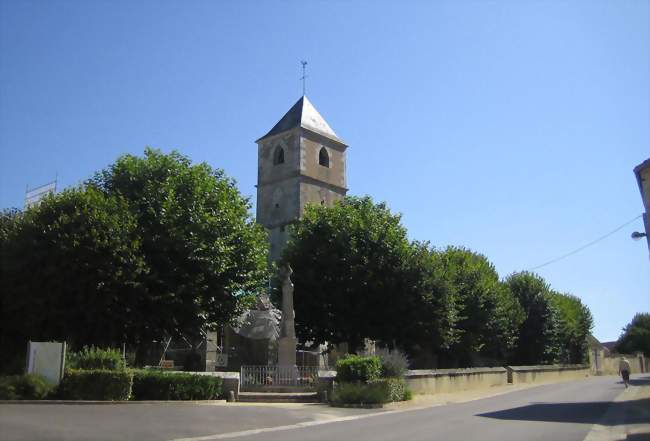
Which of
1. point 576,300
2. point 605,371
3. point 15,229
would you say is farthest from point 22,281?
point 605,371

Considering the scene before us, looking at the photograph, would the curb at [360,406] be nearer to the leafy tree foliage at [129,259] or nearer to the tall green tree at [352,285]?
the leafy tree foliage at [129,259]

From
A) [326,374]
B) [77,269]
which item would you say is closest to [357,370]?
[326,374]

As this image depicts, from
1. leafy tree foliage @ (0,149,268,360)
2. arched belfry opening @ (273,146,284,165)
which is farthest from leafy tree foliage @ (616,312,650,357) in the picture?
leafy tree foliage @ (0,149,268,360)

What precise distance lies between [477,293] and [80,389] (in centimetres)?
2621

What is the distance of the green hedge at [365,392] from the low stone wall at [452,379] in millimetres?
2365

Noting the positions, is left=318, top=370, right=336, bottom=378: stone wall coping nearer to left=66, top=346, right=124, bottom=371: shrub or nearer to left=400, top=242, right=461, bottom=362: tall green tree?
left=66, top=346, right=124, bottom=371: shrub

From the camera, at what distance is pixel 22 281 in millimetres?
20188

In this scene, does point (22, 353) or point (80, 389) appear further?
point (22, 353)

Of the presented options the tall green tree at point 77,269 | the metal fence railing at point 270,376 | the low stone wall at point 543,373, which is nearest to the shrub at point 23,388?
the tall green tree at point 77,269

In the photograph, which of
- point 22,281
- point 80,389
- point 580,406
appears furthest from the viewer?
point 22,281

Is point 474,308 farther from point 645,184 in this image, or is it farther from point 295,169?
point 295,169

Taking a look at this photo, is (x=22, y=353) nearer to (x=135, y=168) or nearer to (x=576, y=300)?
(x=135, y=168)

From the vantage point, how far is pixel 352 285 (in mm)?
28016

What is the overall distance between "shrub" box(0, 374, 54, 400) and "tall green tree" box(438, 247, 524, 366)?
22083 mm
